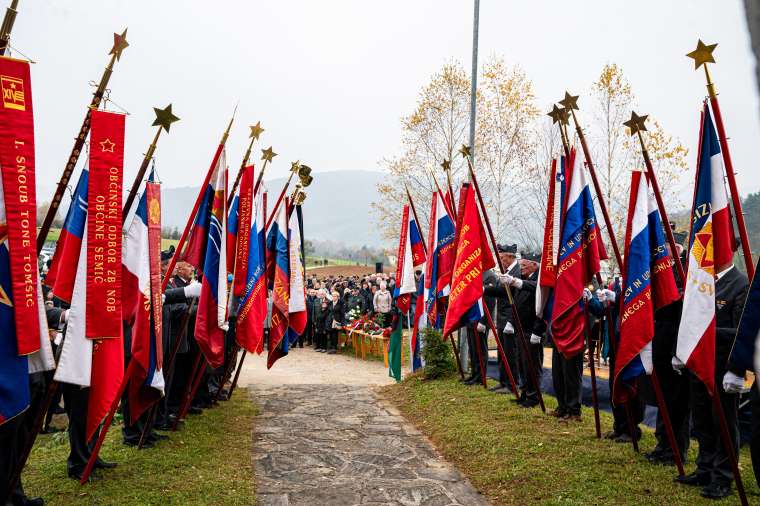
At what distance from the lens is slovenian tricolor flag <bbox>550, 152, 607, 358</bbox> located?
23.4 feet

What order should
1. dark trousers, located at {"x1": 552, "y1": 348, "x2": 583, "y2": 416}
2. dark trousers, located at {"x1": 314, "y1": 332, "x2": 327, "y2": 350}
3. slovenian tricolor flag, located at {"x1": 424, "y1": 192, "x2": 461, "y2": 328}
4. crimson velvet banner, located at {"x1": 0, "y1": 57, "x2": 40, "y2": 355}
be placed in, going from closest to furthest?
crimson velvet banner, located at {"x1": 0, "y1": 57, "x2": 40, "y2": 355}, dark trousers, located at {"x1": 552, "y1": 348, "x2": 583, "y2": 416}, slovenian tricolor flag, located at {"x1": 424, "y1": 192, "x2": 461, "y2": 328}, dark trousers, located at {"x1": 314, "y1": 332, "x2": 327, "y2": 350}

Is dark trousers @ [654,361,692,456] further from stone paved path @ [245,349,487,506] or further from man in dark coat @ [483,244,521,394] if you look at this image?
man in dark coat @ [483,244,521,394]

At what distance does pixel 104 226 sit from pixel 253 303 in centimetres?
376

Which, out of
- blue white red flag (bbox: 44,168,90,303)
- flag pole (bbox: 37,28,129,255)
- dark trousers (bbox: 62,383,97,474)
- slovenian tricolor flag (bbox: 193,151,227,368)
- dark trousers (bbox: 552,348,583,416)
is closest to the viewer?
flag pole (bbox: 37,28,129,255)

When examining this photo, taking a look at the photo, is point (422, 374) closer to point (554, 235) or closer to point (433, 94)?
point (554, 235)

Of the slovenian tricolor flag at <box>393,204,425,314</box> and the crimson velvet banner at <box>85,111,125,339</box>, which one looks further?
the slovenian tricolor flag at <box>393,204,425,314</box>

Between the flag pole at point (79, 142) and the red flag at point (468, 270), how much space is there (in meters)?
5.26

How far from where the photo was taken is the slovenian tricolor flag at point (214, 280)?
24.1ft

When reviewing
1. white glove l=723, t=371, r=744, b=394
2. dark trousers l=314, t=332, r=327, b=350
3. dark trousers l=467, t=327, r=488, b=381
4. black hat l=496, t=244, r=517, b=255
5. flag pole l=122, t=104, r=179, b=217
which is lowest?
dark trousers l=314, t=332, r=327, b=350

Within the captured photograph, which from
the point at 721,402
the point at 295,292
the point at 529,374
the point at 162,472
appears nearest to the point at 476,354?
the point at 529,374

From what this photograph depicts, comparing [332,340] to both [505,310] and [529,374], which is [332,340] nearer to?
[505,310]

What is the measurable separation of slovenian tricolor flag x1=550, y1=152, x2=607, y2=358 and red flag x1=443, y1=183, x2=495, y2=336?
1601 millimetres

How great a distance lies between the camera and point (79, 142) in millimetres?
4602

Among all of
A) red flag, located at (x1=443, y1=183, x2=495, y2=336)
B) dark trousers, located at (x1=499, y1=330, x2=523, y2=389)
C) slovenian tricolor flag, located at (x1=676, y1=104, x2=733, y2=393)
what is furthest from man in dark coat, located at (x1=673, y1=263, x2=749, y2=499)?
dark trousers, located at (x1=499, y1=330, x2=523, y2=389)
